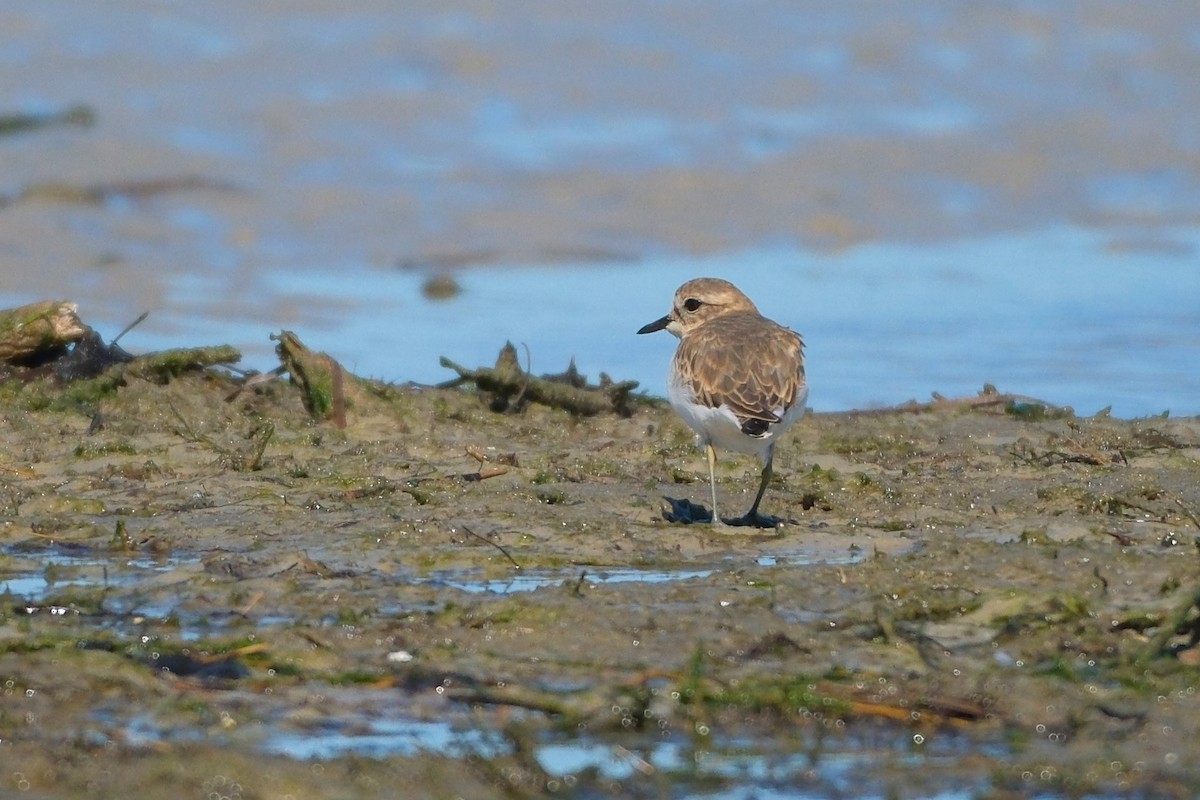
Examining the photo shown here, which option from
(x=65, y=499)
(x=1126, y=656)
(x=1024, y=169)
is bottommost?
(x=65, y=499)

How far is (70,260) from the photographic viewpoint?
14062 mm

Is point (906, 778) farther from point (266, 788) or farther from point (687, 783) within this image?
point (266, 788)

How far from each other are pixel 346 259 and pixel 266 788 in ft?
34.0

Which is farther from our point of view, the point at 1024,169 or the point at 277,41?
the point at 277,41

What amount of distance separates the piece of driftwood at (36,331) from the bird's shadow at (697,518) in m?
3.23

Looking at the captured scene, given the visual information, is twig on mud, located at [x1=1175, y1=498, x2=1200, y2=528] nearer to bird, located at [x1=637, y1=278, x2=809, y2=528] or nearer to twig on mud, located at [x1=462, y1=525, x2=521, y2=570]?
bird, located at [x1=637, y1=278, x2=809, y2=528]

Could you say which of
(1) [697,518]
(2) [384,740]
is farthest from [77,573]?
(1) [697,518]

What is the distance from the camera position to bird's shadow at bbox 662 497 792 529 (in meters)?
6.96

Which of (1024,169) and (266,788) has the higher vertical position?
(1024,169)

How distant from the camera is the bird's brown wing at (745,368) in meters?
6.92

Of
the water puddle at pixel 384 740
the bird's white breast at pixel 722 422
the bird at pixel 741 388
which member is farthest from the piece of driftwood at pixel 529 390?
the water puddle at pixel 384 740

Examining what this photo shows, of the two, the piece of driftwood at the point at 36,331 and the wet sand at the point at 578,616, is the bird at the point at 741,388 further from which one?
the piece of driftwood at the point at 36,331

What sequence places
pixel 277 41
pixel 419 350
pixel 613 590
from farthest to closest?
1. pixel 277 41
2. pixel 419 350
3. pixel 613 590

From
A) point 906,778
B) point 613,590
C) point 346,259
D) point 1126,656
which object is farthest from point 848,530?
point 346,259
